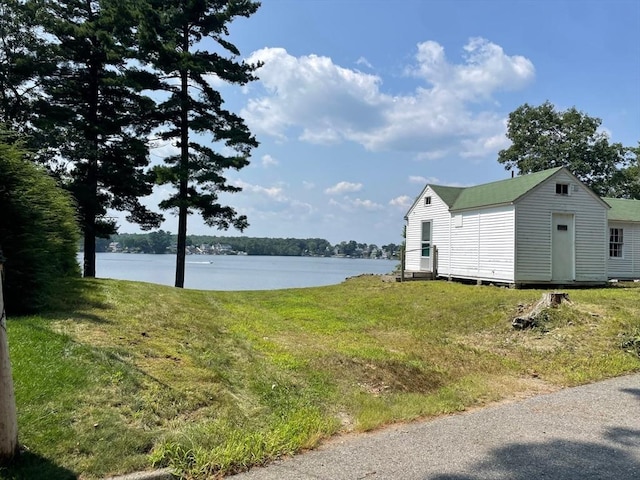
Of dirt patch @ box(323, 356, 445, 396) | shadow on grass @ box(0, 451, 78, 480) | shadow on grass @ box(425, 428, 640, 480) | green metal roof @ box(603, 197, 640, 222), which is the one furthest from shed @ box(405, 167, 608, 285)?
shadow on grass @ box(0, 451, 78, 480)

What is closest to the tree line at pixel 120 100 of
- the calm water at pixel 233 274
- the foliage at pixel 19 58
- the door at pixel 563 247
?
the foliage at pixel 19 58

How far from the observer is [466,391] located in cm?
536

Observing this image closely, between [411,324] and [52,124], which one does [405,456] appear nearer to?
[411,324]

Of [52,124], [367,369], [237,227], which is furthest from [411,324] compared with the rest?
[52,124]

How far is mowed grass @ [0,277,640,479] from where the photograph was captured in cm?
329

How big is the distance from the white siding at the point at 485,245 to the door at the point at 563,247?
174cm

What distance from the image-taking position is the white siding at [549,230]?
1553 cm

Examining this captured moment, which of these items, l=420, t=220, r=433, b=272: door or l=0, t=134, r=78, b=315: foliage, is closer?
l=0, t=134, r=78, b=315: foliage

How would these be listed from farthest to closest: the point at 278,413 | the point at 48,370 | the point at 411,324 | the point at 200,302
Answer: the point at 200,302
the point at 411,324
the point at 278,413
the point at 48,370

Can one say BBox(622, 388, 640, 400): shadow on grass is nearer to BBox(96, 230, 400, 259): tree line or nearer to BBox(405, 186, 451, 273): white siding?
BBox(405, 186, 451, 273): white siding

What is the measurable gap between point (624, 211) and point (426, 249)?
9131mm

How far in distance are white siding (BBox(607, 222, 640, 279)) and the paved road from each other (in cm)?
1743

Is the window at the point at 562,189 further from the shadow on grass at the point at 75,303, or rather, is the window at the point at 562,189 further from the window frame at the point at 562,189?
the shadow on grass at the point at 75,303

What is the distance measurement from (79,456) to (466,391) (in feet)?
13.6
